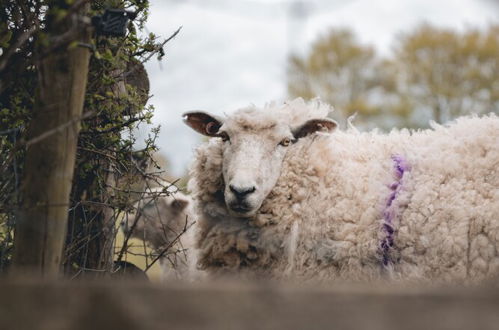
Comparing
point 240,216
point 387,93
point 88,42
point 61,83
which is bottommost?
point 240,216

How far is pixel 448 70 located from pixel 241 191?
2370 cm

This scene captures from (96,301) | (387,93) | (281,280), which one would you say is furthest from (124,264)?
(387,93)

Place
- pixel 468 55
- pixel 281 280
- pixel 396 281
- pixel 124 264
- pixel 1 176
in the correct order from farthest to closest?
pixel 468 55 → pixel 124 264 → pixel 281 280 → pixel 396 281 → pixel 1 176

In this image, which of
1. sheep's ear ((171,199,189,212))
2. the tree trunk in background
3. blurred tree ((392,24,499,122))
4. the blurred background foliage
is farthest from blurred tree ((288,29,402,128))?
the tree trunk in background

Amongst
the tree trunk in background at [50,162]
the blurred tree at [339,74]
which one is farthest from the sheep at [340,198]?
the blurred tree at [339,74]

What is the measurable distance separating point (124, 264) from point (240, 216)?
103cm

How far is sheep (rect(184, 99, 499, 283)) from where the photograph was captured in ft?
13.1

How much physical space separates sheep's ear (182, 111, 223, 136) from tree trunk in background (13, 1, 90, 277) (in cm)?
243

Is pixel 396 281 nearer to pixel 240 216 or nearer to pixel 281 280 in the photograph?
pixel 281 280

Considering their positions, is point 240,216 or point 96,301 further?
point 240,216

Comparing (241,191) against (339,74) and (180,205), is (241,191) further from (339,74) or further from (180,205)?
(339,74)

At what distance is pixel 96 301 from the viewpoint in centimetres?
133

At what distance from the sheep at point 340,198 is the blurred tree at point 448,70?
20471mm

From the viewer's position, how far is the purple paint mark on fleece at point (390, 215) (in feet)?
13.3
